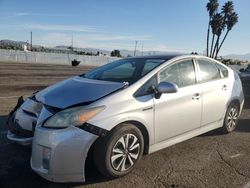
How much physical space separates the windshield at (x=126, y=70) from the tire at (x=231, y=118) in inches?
76.5

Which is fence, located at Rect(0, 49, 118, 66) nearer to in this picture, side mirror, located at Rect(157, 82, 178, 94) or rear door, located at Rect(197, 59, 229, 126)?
rear door, located at Rect(197, 59, 229, 126)

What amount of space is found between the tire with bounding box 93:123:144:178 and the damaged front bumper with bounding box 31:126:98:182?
18 centimetres

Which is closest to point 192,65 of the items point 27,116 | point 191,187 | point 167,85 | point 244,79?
point 167,85

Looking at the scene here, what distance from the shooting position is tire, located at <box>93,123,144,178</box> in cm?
431

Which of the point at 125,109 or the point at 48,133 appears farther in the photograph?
the point at 125,109

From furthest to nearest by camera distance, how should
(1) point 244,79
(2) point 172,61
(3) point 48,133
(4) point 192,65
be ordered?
(1) point 244,79, (4) point 192,65, (2) point 172,61, (3) point 48,133

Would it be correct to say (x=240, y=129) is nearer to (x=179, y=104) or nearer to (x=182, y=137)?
(x=182, y=137)

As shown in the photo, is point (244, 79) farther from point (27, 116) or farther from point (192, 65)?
point (27, 116)

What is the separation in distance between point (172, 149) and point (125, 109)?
158 cm

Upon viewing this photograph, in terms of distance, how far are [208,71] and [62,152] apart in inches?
127

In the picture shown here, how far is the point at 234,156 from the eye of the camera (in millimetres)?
5586

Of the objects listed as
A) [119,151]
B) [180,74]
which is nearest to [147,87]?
[180,74]

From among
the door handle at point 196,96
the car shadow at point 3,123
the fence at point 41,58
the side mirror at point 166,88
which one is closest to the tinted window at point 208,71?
the door handle at point 196,96

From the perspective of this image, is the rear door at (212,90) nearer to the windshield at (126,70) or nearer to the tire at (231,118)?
the tire at (231,118)
